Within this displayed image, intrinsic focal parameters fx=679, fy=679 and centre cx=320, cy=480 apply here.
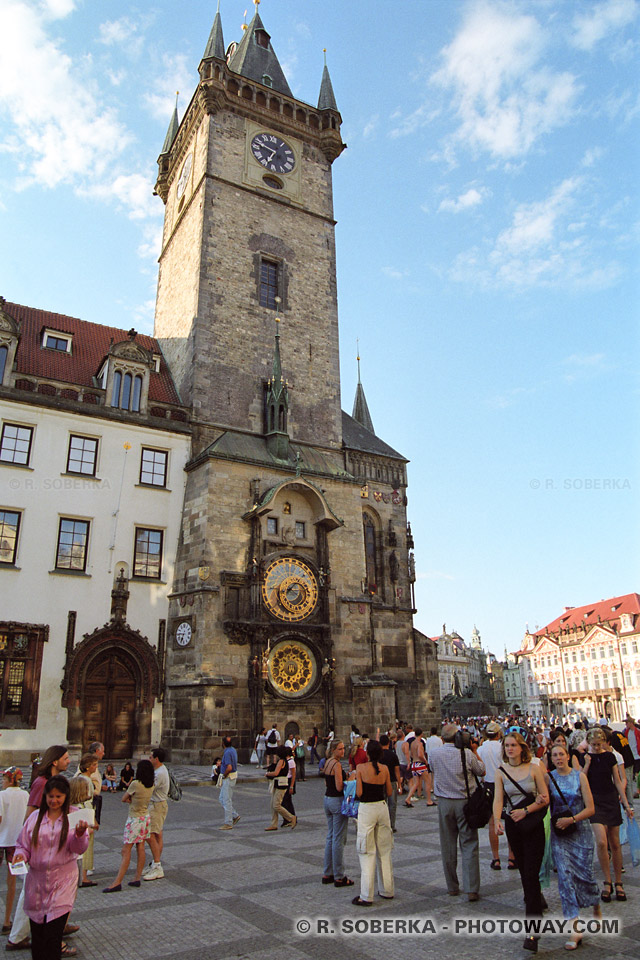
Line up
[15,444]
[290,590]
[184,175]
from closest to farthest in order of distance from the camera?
[15,444] < [290,590] < [184,175]

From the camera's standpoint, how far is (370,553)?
30188mm

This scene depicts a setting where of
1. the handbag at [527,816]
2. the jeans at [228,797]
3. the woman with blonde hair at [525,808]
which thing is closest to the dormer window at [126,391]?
the jeans at [228,797]

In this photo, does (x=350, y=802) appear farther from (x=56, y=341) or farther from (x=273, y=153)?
(x=273, y=153)

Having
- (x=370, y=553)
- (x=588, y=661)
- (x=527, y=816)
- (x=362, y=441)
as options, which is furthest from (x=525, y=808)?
(x=588, y=661)

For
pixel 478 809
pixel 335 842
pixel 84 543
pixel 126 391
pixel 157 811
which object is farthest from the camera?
pixel 126 391

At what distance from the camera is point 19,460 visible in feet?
73.6

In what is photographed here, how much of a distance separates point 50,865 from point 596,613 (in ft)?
293

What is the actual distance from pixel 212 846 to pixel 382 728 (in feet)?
48.7

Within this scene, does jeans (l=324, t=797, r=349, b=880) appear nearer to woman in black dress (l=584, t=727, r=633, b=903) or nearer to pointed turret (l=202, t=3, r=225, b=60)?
woman in black dress (l=584, t=727, r=633, b=903)

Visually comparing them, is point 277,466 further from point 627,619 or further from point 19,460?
point 627,619

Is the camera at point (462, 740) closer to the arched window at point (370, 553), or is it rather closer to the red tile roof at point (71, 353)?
the red tile roof at point (71, 353)

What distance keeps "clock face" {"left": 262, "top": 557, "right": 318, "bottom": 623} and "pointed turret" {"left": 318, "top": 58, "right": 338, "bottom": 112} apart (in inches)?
982

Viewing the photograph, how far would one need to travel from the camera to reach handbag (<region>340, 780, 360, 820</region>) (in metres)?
7.44

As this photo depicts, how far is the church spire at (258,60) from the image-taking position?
3544cm
